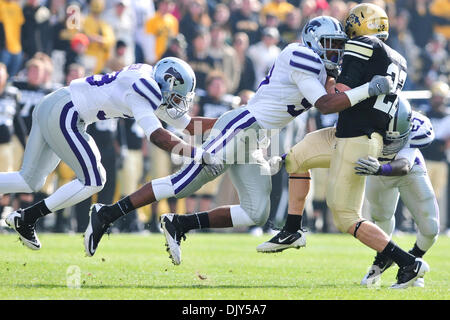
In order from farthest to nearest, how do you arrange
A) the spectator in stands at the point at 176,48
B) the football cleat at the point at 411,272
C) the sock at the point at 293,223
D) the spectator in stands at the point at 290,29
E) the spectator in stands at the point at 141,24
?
the spectator in stands at the point at 290,29
the spectator in stands at the point at 141,24
the spectator in stands at the point at 176,48
the sock at the point at 293,223
the football cleat at the point at 411,272

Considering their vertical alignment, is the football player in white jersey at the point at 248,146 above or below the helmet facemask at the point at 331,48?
below

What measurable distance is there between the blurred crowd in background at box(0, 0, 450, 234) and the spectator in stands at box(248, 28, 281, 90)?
14 mm

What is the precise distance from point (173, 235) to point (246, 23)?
284 inches

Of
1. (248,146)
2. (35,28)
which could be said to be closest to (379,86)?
(248,146)

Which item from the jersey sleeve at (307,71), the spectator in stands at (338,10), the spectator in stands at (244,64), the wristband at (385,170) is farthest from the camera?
the spectator in stands at (338,10)

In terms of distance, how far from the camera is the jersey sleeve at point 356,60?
19.9ft

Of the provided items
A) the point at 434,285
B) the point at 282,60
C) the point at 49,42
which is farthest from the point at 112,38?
the point at 434,285

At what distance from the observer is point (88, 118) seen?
6750 mm

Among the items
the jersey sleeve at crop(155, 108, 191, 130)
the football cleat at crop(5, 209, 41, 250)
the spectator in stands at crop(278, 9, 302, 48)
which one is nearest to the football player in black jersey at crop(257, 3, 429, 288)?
the jersey sleeve at crop(155, 108, 191, 130)

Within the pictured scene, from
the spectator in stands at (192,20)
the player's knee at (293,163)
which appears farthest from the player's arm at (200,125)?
the spectator in stands at (192,20)

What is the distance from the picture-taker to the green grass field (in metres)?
5.81

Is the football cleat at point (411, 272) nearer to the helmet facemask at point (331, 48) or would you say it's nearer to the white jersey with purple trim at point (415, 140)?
the white jersey with purple trim at point (415, 140)

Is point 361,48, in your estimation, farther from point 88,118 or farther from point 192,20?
point 192,20

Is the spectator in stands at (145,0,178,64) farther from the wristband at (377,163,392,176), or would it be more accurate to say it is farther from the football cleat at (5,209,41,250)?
the wristband at (377,163,392,176)
